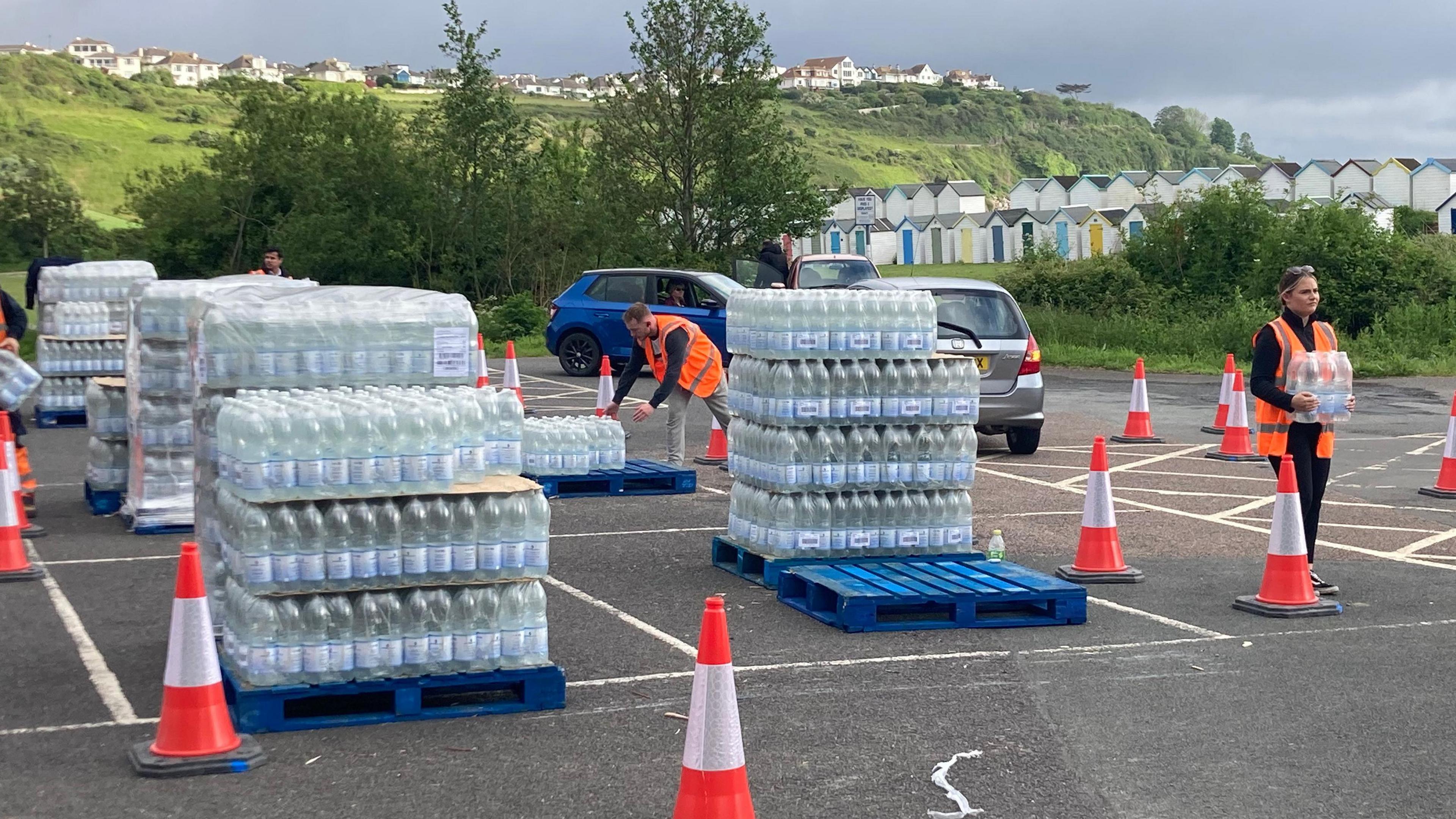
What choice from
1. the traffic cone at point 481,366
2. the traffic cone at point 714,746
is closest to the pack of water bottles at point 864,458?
the traffic cone at point 481,366

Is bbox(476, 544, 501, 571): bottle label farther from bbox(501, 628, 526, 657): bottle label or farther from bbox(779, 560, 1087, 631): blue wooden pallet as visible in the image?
bbox(779, 560, 1087, 631): blue wooden pallet

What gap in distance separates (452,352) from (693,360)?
6674 mm

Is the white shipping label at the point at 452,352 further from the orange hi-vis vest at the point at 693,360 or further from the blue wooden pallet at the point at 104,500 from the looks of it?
the orange hi-vis vest at the point at 693,360

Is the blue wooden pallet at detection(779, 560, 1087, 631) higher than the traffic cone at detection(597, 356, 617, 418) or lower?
lower

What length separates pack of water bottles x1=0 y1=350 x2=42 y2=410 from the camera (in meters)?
12.4

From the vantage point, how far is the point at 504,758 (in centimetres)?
620

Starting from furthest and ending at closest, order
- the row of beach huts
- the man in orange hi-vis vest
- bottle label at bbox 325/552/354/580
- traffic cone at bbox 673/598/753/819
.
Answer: the row of beach huts → the man in orange hi-vis vest → bottle label at bbox 325/552/354/580 → traffic cone at bbox 673/598/753/819

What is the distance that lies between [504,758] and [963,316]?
34.4 ft

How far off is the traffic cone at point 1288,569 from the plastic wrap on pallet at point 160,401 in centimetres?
713

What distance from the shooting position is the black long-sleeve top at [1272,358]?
9.30 meters

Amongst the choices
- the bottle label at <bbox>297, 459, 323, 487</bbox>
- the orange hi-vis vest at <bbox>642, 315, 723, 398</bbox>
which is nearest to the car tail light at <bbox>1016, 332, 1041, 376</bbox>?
the orange hi-vis vest at <bbox>642, 315, 723, 398</bbox>

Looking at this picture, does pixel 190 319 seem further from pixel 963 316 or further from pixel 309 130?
pixel 309 130

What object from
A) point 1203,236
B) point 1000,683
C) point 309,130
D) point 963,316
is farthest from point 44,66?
point 1000,683

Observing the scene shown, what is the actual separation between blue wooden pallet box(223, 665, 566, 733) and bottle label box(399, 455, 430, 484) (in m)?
0.91
